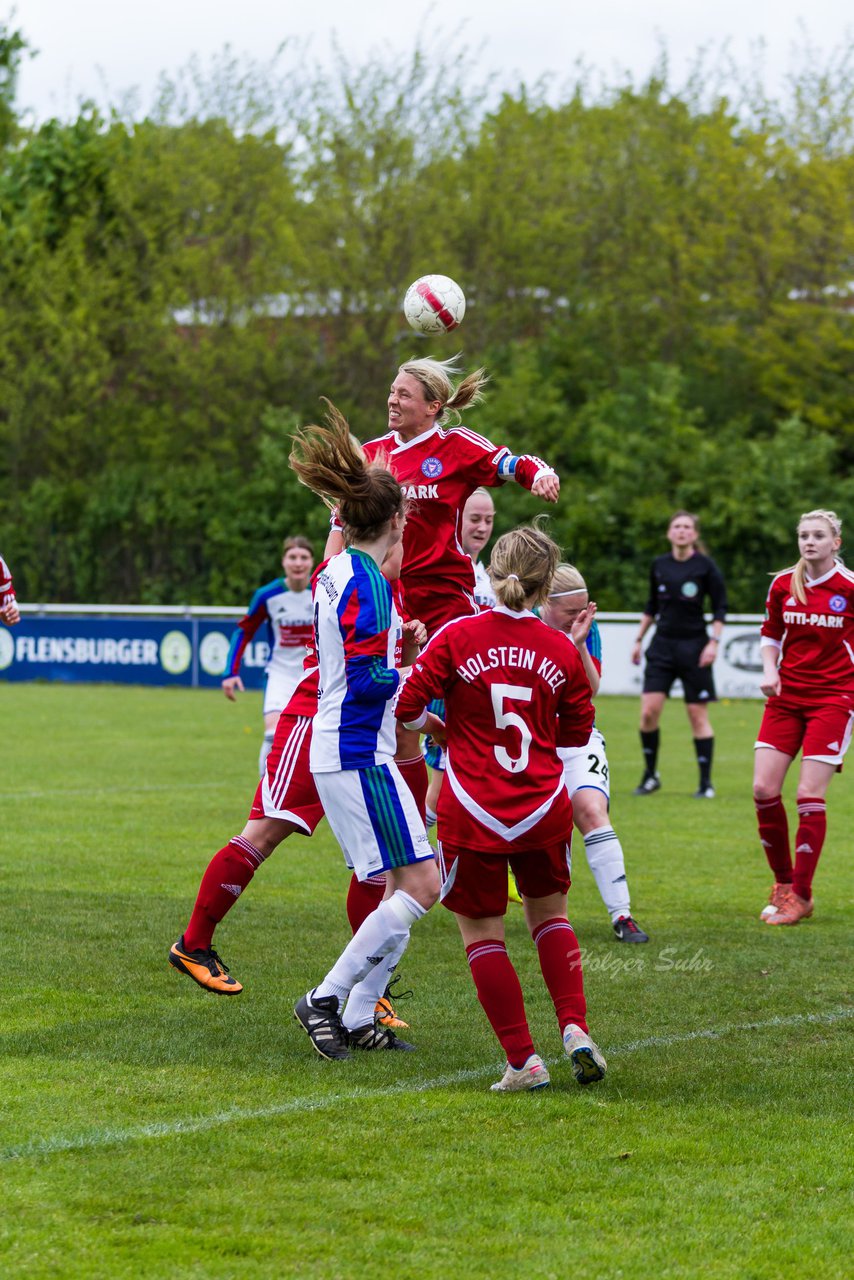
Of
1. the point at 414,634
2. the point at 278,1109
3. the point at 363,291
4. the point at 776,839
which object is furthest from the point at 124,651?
the point at 278,1109

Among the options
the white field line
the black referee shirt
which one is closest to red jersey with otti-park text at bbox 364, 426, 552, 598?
the white field line

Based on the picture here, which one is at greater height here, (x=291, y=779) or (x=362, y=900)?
(x=291, y=779)

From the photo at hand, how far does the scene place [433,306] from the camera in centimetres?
660

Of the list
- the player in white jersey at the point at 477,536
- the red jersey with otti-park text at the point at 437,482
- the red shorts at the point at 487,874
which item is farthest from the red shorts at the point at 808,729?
the red shorts at the point at 487,874

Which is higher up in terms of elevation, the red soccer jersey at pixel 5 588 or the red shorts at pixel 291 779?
the red soccer jersey at pixel 5 588

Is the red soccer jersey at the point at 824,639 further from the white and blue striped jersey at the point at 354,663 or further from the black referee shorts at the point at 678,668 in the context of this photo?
the black referee shorts at the point at 678,668

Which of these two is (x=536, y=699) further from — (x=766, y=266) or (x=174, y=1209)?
(x=766, y=266)

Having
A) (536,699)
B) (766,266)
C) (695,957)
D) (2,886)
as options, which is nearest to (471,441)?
(536,699)

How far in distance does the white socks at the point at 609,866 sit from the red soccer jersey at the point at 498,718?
224 cm

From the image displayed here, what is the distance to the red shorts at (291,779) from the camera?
595 centimetres

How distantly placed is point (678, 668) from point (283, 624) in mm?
3653

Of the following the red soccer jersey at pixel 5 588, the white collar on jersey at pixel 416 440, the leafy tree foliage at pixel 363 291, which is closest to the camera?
the white collar on jersey at pixel 416 440

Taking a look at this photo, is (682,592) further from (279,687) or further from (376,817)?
(376,817)

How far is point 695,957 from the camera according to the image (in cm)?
690
